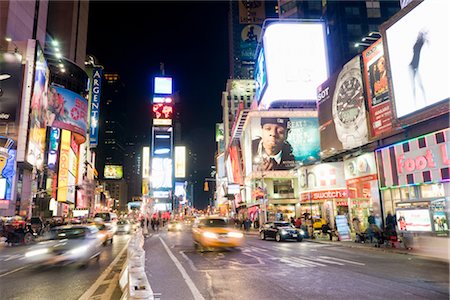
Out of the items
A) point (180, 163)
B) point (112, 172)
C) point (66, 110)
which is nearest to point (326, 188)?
point (66, 110)

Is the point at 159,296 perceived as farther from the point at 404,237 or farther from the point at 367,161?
the point at 367,161

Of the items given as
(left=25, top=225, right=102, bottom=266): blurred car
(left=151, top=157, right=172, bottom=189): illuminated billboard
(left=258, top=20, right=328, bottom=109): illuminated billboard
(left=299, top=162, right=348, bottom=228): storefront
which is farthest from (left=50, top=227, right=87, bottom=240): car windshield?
(left=151, top=157, right=172, bottom=189): illuminated billboard

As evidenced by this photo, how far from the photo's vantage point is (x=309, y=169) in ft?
113

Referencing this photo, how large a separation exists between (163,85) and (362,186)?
88.0m

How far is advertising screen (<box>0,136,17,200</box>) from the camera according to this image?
4019 centimetres

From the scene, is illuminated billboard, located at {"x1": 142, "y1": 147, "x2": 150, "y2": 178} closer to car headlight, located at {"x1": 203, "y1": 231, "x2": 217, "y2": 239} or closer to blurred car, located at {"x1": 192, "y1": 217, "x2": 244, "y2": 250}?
blurred car, located at {"x1": 192, "y1": 217, "x2": 244, "y2": 250}

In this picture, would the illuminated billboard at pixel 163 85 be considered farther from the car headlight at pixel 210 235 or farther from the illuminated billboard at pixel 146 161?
the car headlight at pixel 210 235

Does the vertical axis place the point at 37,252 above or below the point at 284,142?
below

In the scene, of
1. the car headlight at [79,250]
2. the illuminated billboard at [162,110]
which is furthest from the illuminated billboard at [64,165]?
the car headlight at [79,250]

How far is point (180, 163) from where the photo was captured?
119 m

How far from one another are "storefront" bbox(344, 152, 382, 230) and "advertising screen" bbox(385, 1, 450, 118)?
6.07 meters

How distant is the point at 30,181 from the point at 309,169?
3899cm

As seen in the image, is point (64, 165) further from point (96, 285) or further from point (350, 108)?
point (96, 285)

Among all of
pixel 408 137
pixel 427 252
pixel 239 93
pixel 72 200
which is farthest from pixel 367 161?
pixel 239 93
